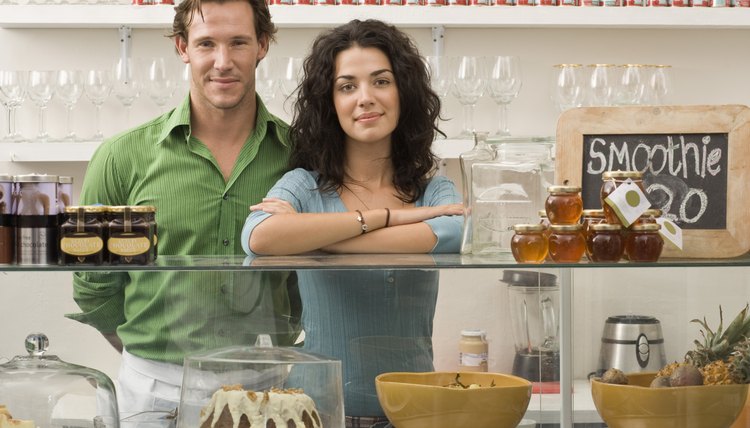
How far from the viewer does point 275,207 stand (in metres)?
1.92

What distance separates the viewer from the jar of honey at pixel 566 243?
1499 millimetres

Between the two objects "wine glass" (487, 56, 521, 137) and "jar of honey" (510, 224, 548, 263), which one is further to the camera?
"wine glass" (487, 56, 521, 137)

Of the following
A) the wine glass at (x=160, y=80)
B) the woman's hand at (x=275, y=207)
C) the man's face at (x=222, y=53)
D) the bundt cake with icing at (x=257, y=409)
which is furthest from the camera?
the wine glass at (x=160, y=80)

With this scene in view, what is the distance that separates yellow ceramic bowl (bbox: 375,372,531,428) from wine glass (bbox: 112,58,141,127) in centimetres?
192

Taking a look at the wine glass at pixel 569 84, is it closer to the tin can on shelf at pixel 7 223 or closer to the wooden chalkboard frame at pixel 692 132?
the wooden chalkboard frame at pixel 692 132

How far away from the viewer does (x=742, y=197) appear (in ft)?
5.38

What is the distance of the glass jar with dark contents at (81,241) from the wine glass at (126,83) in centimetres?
172

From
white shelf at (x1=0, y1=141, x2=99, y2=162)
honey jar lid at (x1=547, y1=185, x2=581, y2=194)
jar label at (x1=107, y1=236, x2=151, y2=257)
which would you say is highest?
white shelf at (x1=0, y1=141, x2=99, y2=162)

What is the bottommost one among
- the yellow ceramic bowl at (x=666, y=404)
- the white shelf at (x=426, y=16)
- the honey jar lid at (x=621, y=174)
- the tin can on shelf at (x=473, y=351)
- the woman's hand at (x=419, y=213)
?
the yellow ceramic bowl at (x=666, y=404)

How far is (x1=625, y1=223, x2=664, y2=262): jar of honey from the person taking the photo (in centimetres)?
151

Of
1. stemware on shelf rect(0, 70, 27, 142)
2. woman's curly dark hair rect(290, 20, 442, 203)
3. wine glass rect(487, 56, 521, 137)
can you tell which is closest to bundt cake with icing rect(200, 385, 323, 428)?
woman's curly dark hair rect(290, 20, 442, 203)

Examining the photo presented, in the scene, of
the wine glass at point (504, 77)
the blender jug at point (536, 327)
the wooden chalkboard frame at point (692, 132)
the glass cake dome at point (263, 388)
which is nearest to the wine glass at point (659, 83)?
the wine glass at point (504, 77)

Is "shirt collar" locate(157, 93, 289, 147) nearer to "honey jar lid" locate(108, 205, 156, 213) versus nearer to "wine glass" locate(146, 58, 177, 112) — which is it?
"honey jar lid" locate(108, 205, 156, 213)

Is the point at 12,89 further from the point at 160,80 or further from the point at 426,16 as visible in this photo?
the point at 426,16
